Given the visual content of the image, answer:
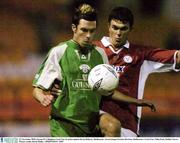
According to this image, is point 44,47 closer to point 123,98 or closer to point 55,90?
point 55,90

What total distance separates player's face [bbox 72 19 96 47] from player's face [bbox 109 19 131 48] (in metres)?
0.21

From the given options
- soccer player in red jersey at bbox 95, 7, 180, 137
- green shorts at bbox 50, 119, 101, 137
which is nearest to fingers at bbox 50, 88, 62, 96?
green shorts at bbox 50, 119, 101, 137

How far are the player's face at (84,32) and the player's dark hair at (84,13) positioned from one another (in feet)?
0.12

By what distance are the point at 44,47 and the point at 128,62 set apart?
2.35ft

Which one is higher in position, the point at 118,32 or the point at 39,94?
the point at 118,32

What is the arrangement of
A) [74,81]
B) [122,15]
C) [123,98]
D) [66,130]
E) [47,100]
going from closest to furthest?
[47,100]
[66,130]
[74,81]
[123,98]
[122,15]

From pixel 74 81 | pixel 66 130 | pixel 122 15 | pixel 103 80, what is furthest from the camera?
pixel 122 15

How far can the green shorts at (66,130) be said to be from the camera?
352 centimetres

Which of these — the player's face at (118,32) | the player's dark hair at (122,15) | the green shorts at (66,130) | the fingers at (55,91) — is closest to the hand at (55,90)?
the fingers at (55,91)

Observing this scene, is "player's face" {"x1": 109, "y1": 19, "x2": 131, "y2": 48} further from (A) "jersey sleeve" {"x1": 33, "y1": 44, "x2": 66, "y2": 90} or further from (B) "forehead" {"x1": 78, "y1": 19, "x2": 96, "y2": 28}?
(A) "jersey sleeve" {"x1": 33, "y1": 44, "x2": 66, "y2": 90}

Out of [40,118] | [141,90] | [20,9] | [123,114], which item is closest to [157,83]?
[141,90]

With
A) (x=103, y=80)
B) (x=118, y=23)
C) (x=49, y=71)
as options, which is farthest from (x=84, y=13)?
(x=103, y=80)

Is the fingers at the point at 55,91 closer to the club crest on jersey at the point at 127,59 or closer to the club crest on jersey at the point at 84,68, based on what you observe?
the club crest on jersey at the point at 84,68

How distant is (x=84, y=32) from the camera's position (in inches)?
143
